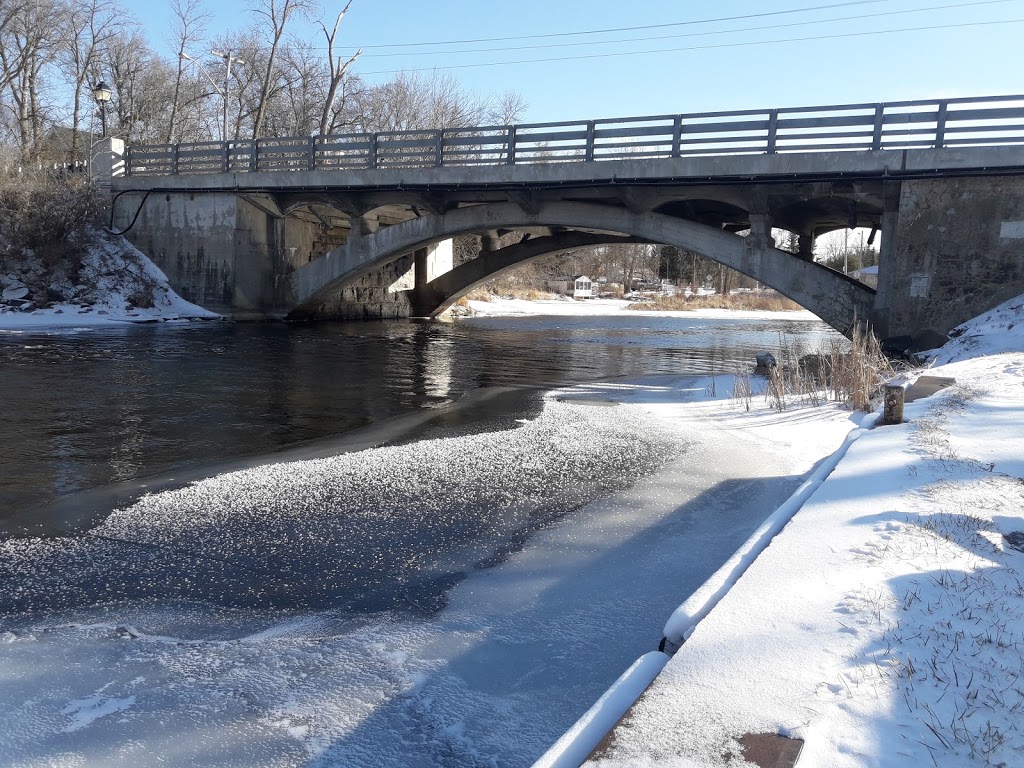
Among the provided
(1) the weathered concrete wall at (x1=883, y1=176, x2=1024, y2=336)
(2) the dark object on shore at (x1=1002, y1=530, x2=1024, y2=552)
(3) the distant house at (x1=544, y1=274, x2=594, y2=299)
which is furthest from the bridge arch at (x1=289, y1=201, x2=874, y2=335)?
(3) the distant house at (x1=544, y1=274, x2=594, y2=299)

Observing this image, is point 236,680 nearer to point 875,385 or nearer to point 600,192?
point 875,385

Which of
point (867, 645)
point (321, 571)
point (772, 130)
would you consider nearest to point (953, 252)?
point (772, 130)

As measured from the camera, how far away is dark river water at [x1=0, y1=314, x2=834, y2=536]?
25.5 ft

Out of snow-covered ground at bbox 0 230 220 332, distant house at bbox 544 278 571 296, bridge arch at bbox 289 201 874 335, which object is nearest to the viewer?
bridge arch at bbox 289 201 874 335

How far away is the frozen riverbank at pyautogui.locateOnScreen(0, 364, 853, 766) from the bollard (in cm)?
86

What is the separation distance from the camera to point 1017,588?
11.4 ft

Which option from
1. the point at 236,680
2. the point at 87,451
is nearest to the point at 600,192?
the point at 87,451

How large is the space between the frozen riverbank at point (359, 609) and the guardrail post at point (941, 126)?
12012 mm

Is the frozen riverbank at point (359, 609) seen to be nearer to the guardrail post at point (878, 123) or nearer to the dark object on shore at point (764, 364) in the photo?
the dark object on shore at point (764, 364)

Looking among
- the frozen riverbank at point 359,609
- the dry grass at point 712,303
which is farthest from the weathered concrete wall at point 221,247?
the dry grass at point 712,303

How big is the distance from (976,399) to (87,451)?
8.74m

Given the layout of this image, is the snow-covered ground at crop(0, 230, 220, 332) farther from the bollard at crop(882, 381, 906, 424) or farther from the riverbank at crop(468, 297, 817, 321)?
the bollard at crop(882, 381, 906, 424)

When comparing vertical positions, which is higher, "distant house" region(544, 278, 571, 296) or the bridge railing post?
the bridge railing post

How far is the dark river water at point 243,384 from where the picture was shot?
7.78 metres
